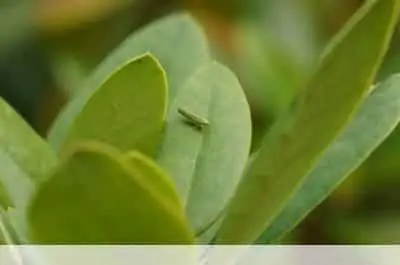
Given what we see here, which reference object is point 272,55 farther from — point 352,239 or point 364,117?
point 364,117

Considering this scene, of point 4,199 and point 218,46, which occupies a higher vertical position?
point 218,46

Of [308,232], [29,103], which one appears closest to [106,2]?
[29,103]

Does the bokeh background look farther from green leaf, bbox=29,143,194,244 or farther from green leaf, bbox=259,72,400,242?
green leaf, bbox=29,143,194,244

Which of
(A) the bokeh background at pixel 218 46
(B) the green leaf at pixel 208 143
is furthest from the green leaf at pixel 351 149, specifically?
(A) the bokeh background at pixel 218 46

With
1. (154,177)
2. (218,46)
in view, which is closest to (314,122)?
(154,177)

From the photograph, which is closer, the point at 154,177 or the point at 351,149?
the point at 154,177

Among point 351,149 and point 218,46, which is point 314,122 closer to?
point 351,149
